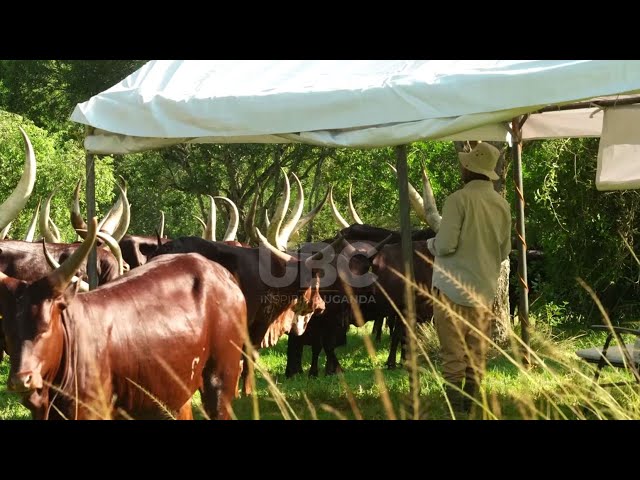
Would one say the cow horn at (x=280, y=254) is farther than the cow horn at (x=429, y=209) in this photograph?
No

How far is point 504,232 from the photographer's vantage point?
21.7 feet

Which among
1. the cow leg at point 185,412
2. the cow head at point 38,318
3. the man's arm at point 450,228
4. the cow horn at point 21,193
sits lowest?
the cow leg at point 185,412

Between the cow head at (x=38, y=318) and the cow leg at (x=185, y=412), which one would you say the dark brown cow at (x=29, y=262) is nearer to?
the cow leg at (x=185, y=412)

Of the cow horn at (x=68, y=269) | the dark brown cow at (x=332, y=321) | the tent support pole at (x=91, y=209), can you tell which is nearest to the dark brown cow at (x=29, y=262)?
the tent support pole at (x=91, y=209)

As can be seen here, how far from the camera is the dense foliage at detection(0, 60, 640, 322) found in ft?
41.3

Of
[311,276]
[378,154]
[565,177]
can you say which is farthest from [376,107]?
[378,154]

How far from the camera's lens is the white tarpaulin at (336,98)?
17.4 ft

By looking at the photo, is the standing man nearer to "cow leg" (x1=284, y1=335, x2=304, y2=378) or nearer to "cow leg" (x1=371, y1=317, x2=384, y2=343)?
"cow leg" (x1=284, y1=335, x2=304, y2=378)

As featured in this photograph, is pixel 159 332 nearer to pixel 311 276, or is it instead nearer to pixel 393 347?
pixel 311 276

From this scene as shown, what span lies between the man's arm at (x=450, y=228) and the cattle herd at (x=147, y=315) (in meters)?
0.70

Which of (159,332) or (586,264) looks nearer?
(159,332)

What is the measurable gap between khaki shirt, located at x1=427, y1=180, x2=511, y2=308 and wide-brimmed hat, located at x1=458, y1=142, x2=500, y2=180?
93 millimetres

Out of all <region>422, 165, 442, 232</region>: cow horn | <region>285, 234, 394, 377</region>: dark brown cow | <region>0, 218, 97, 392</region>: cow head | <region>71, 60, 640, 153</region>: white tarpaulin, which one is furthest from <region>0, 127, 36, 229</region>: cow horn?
<region>422, 165, 442, 232</region>: cow horn

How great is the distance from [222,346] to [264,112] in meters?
1.57
